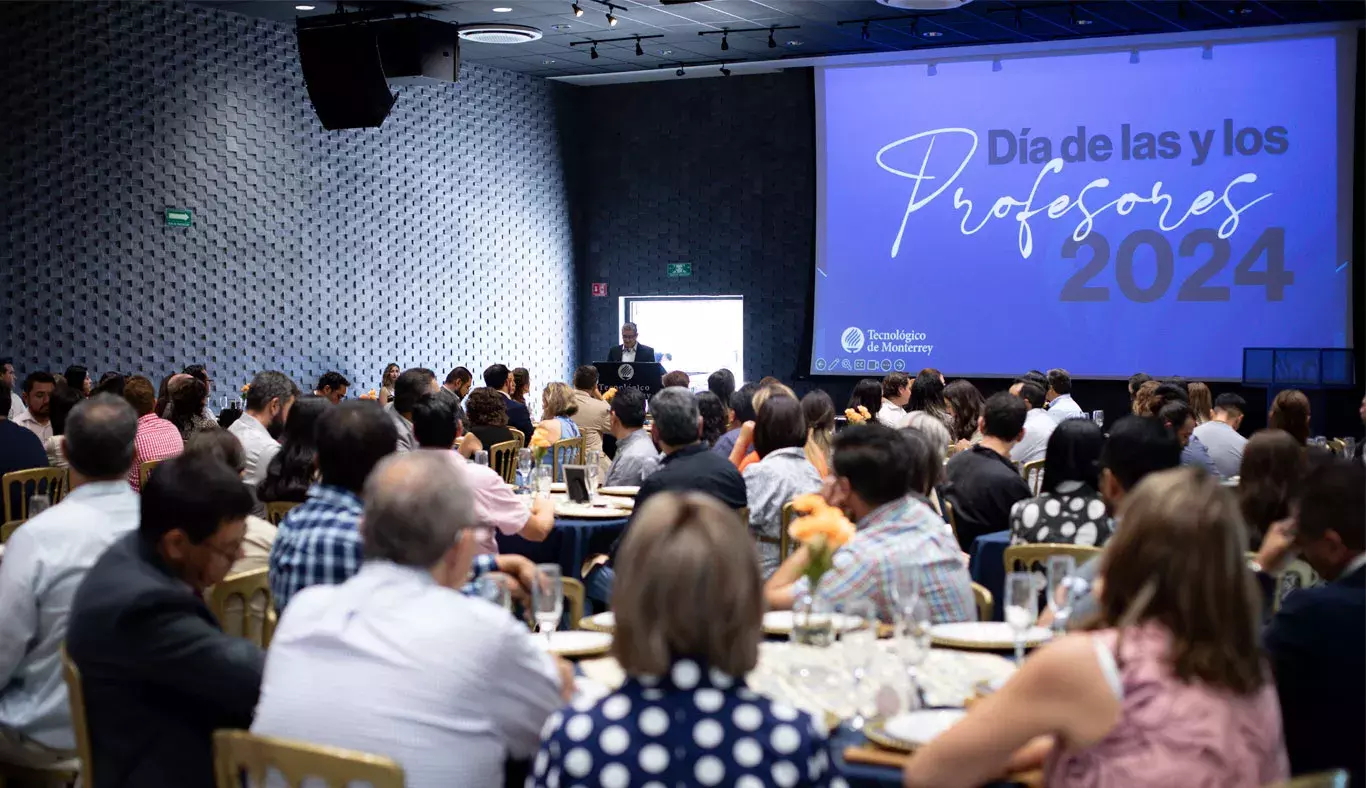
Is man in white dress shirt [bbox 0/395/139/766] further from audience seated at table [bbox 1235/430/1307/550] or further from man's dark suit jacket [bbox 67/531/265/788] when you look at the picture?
audience seated at table [bbox 1235/430/1307/550]

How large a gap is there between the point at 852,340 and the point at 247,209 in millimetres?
5989

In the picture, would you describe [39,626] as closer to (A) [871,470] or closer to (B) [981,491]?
(A) [871,470]

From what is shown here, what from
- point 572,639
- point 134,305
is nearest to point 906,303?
point 134,305

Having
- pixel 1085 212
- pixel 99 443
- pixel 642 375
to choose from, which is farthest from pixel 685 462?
pixel 1085 212

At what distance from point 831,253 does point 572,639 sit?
11.0 metres

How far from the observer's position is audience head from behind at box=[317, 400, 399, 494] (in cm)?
327

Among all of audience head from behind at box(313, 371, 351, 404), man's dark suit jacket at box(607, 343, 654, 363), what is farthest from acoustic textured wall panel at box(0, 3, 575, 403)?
audience head from behind at box(313, 371, 351, 404)

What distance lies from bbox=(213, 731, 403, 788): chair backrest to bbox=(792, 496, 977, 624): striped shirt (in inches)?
52.1

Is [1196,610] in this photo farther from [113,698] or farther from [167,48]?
[167,48]

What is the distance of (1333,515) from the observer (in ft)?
8.39

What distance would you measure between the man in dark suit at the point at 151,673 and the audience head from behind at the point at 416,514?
41cm

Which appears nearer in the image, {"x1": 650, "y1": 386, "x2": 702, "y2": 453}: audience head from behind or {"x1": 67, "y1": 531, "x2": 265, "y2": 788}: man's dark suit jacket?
{"x1": 67, "y1": 531, "x2": 265, "y2": 788}: man's dark suit jacket

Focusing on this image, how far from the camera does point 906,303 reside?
44.1 feet

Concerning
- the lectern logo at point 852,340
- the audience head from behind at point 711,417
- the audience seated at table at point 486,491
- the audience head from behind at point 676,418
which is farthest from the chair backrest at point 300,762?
the lectern logo at point 852,340
